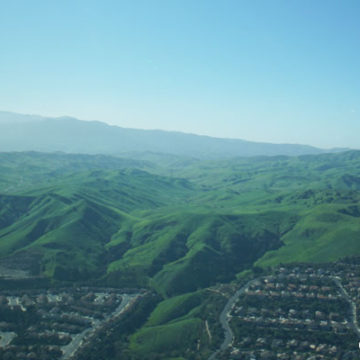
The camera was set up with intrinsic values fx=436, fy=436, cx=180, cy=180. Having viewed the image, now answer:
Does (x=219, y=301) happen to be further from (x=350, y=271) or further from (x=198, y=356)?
(x=350, y=271)

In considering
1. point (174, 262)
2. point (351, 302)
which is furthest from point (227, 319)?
point (174, 262)

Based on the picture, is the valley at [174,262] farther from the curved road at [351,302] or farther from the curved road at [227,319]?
the curved road at [351,302]

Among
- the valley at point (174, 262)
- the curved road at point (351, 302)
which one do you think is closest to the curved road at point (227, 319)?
the valley at point (174, 262)

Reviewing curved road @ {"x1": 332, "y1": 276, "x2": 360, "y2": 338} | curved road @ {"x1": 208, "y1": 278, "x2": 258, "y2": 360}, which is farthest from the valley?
curved road @ {"x1": 332, "y1": 276, "x2": 360, "y2": 338}

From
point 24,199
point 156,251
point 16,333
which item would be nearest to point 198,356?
point 16,333

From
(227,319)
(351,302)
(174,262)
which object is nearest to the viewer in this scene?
(227,319)

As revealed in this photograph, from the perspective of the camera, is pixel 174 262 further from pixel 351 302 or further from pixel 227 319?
pixel 351 302

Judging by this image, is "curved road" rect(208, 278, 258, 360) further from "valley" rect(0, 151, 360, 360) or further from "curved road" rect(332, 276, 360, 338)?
"curved road" rect(332, 276, 360, 338)

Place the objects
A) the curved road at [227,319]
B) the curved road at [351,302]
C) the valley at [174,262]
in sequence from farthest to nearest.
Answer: the curved road at [351,302] → the valley at [174,262] → the curved road at [227,319]
